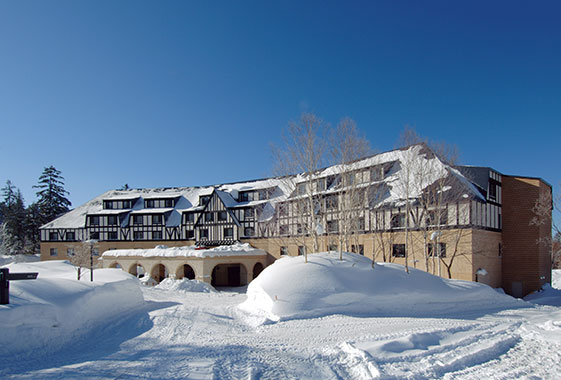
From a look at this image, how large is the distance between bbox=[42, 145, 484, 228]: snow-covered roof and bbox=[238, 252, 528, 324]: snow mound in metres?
4.84

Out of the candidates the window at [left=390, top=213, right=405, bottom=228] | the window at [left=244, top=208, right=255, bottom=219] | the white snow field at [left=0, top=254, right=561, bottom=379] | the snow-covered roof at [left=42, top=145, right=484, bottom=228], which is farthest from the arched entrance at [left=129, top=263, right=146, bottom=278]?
the window at [left=390, top=213, right=405, bottom=228]

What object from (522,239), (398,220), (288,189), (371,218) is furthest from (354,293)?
(522,239)

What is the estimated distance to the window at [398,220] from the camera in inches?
883

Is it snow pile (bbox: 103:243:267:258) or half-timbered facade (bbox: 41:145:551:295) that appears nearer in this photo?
half-timbered facade (bbox: 41:145:551:295)

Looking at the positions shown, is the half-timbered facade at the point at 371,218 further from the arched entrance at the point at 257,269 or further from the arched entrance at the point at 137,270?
the arched entrance at the point at 137,270

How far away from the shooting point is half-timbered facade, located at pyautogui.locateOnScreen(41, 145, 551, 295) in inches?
735

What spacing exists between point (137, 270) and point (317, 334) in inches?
952

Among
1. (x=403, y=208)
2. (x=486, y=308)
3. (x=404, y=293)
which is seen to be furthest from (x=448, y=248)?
(x=404, y=293)

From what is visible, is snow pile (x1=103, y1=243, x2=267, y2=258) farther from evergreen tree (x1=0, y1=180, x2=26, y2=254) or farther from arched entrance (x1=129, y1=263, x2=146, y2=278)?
evergreen tree (x1=0, y1=180, x2=26, y2=254)

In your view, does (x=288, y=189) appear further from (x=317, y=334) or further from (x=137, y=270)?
(x=137, y=270)

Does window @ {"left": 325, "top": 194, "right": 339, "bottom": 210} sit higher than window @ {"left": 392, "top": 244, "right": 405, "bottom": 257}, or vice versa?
window @ {"left": 325, "top": 194, "right": 339, "bottom": 210}

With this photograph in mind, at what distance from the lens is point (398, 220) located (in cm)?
2259

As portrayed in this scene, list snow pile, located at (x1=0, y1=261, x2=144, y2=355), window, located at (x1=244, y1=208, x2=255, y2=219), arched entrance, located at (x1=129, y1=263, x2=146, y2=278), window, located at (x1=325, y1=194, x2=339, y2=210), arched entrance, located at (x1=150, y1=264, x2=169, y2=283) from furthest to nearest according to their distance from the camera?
1. window, located at (x1=244, y1=208, x2=255, y2=219)
2. arched entrance, located at (x1=129, y1=263, x2=146, y2=278)
3. arched entrance, located at (x1=150, y1=264, x2=169, y2=283)
4. window, located at (x1=325, y1=194, x2=339, y2=210)
5. snow pile, located at (x1=0, y1=261, x2=144, y2=355)

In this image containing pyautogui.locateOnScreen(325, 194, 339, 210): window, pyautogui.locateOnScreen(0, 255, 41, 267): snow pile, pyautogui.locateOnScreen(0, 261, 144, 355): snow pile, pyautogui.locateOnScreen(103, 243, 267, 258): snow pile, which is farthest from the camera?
pyautogui.locateOnScreen(0, 255, 41, 267): snow pile
